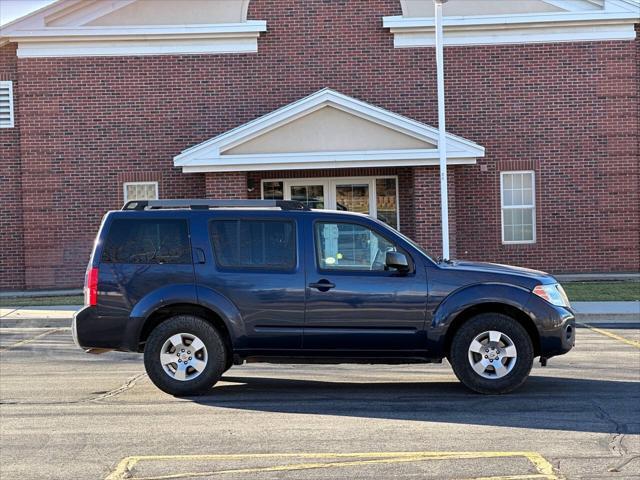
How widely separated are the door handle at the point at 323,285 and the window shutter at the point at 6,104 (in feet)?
46.6

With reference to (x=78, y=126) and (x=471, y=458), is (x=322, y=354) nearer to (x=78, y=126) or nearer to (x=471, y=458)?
(x=471, y=458)

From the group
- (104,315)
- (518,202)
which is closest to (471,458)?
(104,315)

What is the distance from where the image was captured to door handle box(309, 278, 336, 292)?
845cm

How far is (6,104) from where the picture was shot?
66.4ft

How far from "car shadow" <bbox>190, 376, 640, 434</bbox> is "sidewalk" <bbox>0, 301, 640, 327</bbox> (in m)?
5.60

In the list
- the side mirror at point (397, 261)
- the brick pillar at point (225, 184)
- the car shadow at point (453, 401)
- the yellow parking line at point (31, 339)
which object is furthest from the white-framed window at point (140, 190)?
the side mirror at point (397, 261)

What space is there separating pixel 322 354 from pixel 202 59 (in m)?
13.2

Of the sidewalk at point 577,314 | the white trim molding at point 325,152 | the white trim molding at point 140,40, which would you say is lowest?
the sidewalk at point 577,314

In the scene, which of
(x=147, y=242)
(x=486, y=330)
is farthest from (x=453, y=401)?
(x=147, y=242)

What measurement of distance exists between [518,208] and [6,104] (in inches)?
488

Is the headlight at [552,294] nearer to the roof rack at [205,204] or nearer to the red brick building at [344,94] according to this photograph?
the roof rack at [205,204]

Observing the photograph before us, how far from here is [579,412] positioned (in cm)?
762

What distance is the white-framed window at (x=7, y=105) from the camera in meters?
20.2

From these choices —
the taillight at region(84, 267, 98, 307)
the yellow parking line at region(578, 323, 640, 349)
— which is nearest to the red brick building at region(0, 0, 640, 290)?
the yellow parking line at region(578, 323, 640, 349)
